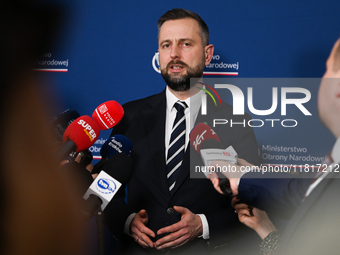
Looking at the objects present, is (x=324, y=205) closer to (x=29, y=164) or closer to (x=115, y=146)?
(x=29, y=164)

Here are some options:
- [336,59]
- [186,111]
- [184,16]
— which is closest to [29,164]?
[336,59]

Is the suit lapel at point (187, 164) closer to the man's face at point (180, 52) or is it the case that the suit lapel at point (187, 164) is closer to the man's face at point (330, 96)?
the man's face at point (180, 52)

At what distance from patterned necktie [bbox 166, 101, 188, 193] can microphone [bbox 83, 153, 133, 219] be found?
445mm

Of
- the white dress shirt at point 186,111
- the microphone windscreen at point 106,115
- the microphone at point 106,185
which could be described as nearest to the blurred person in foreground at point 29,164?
the microphone at point 106,185

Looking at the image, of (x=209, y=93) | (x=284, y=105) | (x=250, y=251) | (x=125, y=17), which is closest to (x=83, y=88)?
(x=125, y=17)

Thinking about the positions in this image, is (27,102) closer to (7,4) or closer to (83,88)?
(7,4)

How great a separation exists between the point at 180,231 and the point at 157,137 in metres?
0.52

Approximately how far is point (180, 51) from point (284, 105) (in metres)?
0.81

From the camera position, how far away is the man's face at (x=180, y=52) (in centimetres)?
166

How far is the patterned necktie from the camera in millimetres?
1537

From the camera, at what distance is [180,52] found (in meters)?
1.66

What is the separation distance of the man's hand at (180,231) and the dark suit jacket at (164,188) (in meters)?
0.07

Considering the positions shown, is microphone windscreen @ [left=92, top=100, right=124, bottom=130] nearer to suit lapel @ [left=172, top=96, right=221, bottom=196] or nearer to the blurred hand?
suit lapel @ [left=172, top=96, right=221, bottom=196]

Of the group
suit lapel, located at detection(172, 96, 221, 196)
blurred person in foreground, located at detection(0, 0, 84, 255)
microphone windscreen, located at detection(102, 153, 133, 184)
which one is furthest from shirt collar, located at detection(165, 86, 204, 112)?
blurred person in foreground, located at detection(0, 0, 84, 255)
